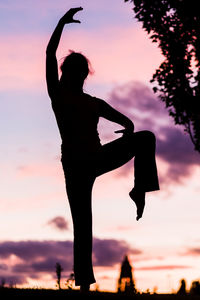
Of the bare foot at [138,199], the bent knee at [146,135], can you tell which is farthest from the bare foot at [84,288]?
the bent knee at [146,135]

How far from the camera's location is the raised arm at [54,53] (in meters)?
8.15

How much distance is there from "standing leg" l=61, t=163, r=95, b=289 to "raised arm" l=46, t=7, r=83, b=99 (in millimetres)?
1296

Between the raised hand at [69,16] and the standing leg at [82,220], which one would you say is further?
the standing leg at [82,220]

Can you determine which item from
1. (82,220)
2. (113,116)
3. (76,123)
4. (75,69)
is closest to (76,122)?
(76,123)

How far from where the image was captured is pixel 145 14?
2273cm

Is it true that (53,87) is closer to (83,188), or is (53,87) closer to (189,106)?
(83,188)

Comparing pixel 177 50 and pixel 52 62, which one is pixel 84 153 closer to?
pixel 52 62

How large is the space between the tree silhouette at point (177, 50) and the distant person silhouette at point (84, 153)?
46.5 ft

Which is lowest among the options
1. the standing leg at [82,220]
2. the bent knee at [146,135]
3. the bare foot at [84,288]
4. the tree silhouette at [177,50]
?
the bare foot at [84,288]

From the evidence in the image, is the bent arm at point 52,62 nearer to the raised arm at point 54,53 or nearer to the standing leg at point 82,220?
the raised arm at point 54,53

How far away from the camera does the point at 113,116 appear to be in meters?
8.79

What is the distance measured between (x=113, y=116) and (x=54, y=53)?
4.45 ft

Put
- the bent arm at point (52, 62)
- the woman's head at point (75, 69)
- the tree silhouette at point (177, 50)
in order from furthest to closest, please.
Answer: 1. the tree silhouette at point (177, 50)
2. the woman's head at point (75, 69)
3. the bent arm at point (52, 62)

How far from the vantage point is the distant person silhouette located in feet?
26.9
